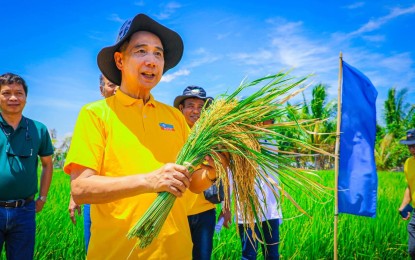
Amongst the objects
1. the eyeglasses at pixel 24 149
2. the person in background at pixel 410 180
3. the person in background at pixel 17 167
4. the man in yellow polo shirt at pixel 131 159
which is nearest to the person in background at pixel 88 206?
the person in background at pixel 17 167

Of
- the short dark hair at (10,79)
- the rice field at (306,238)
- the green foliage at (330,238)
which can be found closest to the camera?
the short dark hair at (10,79)

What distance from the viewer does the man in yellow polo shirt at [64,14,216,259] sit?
1.45 meters

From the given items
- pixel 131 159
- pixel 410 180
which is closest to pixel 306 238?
pixel 410 180

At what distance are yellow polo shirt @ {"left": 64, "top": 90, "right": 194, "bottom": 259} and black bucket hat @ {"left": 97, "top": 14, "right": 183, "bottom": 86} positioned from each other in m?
0.29

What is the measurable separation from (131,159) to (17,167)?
6.31ft

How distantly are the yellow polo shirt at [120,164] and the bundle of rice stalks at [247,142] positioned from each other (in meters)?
0.18

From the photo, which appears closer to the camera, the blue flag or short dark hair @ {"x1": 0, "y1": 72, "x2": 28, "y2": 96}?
short dark hair @ {"x1": 0, "y1": 72, "x2": 28, "y2": 96}

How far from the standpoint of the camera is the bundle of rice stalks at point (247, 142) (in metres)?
1.62

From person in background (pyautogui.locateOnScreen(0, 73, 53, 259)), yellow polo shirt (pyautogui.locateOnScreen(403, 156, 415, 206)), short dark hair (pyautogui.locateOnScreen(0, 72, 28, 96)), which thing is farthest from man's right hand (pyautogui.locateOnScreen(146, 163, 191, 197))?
yellow polo shirt (pyautogui.locateOnScreen(403, 156, 415, 206))

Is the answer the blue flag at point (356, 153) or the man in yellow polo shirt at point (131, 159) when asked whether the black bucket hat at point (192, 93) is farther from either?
the blue flag at point (356, 153)

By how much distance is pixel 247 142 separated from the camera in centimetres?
163

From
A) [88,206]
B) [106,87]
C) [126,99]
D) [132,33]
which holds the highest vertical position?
[106,87]

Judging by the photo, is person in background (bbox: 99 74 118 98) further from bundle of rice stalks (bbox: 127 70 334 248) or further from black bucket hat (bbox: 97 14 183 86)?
bundle of rice stalks (bbox: 127 70 334 248)

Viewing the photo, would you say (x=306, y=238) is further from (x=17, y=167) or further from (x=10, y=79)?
(x=10, y=79)
